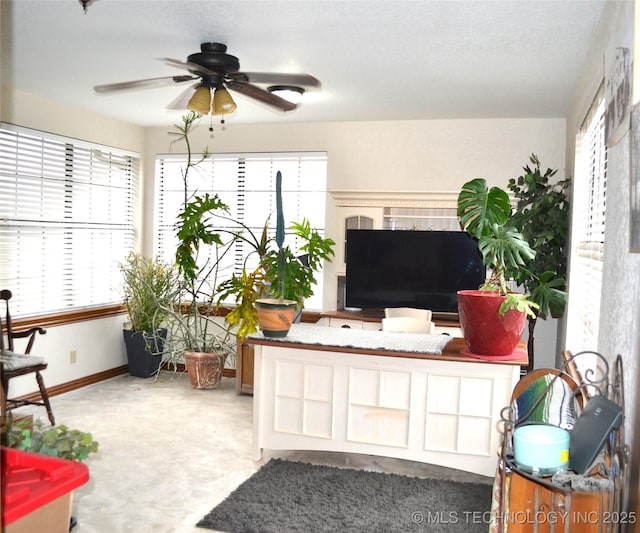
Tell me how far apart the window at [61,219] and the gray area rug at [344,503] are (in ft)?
9.03

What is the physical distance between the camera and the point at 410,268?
5379mm

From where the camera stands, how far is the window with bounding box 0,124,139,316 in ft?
16.2

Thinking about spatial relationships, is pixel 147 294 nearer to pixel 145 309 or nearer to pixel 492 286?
pixel 145 309

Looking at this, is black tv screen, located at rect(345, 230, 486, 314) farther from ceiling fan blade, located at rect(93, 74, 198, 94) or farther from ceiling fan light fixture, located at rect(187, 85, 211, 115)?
ceiling fan blade, located at rect(93, 74, 198, 94)

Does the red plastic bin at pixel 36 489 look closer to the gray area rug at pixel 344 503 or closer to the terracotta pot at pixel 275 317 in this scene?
the gray area rug at pixel 344 503

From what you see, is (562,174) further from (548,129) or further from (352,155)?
(352,155)

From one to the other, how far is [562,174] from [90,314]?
4328 mm

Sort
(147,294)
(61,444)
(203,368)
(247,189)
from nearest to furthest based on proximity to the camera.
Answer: (61,444), (203,368), (147,294), (247,189)

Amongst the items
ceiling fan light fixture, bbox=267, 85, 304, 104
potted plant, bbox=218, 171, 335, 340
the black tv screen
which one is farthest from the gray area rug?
ceiling fan light fixture, bbox=267, 85, 304, 104

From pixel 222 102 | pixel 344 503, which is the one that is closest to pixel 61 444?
pixel 344 503

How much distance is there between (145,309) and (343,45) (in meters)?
3.41

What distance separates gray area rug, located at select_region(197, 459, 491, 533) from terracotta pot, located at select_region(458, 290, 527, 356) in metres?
0.83

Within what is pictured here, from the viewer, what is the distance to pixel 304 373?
365cm

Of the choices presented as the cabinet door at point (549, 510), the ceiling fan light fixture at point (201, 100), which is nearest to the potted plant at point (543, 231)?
the ceiling fan light fixture at point (201, 100)
